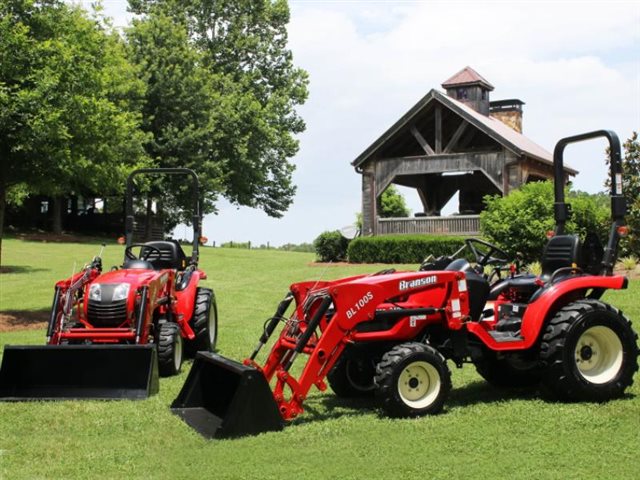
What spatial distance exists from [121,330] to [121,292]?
1.52 ft

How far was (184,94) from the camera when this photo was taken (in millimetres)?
38000

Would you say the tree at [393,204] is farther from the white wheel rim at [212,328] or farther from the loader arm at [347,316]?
the loader arm at [347,316]

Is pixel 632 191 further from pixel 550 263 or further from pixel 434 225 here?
pixel 550 263

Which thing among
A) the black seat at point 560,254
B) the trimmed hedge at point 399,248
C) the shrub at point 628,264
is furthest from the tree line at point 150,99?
the shrub at point 628,264

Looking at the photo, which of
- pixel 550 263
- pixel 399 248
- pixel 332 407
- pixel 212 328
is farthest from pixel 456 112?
pixel 332 407

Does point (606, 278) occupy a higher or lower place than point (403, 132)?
lower

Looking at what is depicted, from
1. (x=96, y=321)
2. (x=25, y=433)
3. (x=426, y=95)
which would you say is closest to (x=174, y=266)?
(x=96, y=321)

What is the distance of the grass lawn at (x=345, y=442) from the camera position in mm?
5328

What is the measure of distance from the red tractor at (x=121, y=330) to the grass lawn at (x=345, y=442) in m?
0.34

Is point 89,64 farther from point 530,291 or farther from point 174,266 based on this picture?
point 530,291

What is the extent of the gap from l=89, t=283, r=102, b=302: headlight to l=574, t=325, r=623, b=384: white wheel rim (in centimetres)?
516

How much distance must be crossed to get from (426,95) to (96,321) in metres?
24.0

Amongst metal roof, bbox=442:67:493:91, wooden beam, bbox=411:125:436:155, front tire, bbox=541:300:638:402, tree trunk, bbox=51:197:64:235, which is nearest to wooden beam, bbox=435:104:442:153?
wooden beam, bbox=411:125:436:155

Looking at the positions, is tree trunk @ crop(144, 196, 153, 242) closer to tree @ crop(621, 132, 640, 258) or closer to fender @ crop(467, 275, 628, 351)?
tree @ crop(621, 132, 640, 258)
